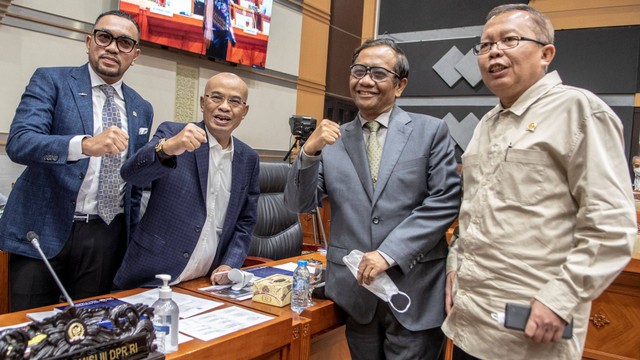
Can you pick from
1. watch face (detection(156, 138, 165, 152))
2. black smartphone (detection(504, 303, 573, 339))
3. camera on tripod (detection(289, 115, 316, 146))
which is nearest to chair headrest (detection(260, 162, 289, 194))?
camera on tripod (detection(289, 115, 316, 146))

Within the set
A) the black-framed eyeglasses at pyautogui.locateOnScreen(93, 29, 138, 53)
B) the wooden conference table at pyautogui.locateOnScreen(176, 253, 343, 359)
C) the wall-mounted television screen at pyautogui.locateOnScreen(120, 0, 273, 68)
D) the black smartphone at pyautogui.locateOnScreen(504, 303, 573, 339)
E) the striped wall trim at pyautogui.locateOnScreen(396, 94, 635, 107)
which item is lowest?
the wooden conference table at pyautogui.locateOnScreen(176, 253, 343, 359)

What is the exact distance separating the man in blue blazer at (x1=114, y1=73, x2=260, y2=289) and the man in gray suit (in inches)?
13.7

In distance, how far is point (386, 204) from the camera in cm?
157

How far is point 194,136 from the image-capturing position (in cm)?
146

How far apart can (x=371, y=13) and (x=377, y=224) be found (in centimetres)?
432

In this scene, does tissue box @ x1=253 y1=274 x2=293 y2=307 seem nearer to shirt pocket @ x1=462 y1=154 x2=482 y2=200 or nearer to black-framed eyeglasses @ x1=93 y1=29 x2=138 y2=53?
shirt pocket @ x1=462 y1=154 x2=482 y2=200

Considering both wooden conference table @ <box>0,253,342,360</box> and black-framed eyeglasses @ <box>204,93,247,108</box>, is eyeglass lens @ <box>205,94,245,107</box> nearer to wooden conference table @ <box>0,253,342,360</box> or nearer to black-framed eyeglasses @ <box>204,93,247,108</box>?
black-framed eyeglasses @ <box>204,93,247,108</box>

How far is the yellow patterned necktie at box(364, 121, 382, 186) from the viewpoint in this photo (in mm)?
1632

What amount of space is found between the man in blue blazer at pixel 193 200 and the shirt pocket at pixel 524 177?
39.3 inches

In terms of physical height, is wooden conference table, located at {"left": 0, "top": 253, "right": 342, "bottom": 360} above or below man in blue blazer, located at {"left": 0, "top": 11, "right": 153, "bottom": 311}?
below

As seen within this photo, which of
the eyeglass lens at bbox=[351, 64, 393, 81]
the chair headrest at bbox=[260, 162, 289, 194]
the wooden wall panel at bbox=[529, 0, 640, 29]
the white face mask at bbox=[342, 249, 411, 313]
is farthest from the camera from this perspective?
the wooden wall panel at bbox=[529, 0, 640, 29]

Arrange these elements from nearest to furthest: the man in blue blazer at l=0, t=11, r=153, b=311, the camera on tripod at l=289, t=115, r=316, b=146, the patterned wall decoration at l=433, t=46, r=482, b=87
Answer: the man in blue blazer at l=0, t=11, r=153, b=311 → the camera on tripod at l=289, t=115, r=316, b=146 → the patterned wall decoration at l=433, t=46, r=482, b=87

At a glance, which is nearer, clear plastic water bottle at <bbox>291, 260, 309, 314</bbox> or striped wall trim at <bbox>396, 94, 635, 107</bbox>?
clear plastic water bottle at <bbox>291, 260, 309, 314</bbox>

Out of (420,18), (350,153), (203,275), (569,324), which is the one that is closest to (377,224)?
(350,153)
